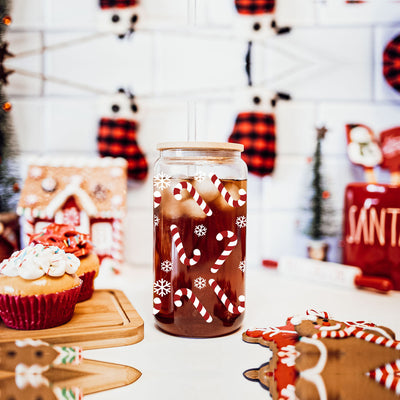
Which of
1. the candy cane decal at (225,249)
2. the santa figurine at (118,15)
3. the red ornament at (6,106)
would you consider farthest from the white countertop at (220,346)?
the santa figurine at (118,15)

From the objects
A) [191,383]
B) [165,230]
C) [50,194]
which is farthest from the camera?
[50,194]

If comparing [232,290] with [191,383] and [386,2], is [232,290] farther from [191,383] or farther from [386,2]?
[386,2]

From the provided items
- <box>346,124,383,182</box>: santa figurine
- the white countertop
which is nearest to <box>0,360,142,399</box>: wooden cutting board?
the white countertop

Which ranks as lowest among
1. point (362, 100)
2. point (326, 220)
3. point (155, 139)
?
A: point (326, 220)

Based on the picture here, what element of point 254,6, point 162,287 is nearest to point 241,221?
point 162,287

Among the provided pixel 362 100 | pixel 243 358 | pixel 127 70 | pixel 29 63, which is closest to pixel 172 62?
pixel 127 70

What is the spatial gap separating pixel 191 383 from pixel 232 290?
0.18 meters

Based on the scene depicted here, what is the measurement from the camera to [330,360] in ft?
1.80

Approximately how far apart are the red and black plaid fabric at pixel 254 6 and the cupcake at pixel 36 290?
31.0 inches

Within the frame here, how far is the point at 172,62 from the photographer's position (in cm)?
111

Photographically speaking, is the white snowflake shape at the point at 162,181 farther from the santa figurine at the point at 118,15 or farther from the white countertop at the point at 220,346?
the santa figurine at the point at 118,15

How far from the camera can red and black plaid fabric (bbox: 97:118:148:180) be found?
1064mm

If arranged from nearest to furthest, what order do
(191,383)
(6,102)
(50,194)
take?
(191,383) → (50,194) → (6,102)

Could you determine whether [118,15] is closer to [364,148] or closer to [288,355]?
[364,148]
